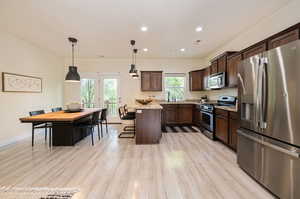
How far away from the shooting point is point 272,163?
69.4 inches

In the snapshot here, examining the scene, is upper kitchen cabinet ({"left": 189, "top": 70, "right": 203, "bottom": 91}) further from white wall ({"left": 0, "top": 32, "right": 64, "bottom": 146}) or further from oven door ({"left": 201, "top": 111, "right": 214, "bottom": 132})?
white wall ({"left": 0, "top": 32, "right": 64, "bottom": 146})

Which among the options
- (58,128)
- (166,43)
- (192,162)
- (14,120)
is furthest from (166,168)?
(14,120)

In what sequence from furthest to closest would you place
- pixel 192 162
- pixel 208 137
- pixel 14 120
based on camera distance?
pixel 208 137 → pixel 14 120 → pixel 192 162

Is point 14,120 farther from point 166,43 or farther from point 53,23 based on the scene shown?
point 166,43

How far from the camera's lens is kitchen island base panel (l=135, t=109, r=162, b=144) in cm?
367

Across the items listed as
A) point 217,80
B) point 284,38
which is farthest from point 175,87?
point 284,38

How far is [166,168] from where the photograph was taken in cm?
246

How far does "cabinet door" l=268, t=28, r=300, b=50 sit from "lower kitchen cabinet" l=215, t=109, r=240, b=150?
1357mm

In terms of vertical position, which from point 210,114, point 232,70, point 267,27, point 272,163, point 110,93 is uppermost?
point 267,27

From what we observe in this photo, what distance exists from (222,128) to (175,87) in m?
3.14

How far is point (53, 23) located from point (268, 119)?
14.0ft

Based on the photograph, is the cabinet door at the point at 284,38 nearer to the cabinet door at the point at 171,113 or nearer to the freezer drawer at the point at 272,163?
the freezer drawer at the point at 272,163

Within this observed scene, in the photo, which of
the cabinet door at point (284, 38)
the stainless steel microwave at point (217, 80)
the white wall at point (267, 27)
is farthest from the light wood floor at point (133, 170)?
the white wall at point (267, 27)

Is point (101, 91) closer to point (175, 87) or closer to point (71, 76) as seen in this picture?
point (71, 76)
